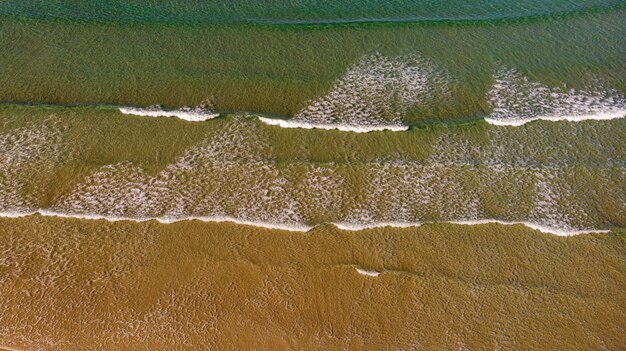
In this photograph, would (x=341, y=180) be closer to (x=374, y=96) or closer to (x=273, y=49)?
(x=374, y=96)

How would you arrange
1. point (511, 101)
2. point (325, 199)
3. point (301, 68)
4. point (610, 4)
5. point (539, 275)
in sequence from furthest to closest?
point (610, 4), point (301, 68), point (511, 101), point (325, 199), point (539, 275)

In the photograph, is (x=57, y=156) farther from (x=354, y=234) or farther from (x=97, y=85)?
(x=354, y=234)

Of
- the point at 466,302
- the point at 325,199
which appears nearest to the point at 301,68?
the point at 325,199

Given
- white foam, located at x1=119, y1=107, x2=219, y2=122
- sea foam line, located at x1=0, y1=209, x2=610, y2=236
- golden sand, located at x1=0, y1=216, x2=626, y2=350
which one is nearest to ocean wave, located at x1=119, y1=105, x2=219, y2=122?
white foam, located at x1=119, y1=107, x2=219, y2=122

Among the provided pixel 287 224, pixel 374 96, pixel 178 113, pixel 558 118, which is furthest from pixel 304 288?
pixel 558 118

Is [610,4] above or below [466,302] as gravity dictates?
above

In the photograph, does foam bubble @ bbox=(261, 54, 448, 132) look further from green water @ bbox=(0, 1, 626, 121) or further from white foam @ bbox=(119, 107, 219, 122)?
white foam @ bbox=(119, 107, 219, 122)
